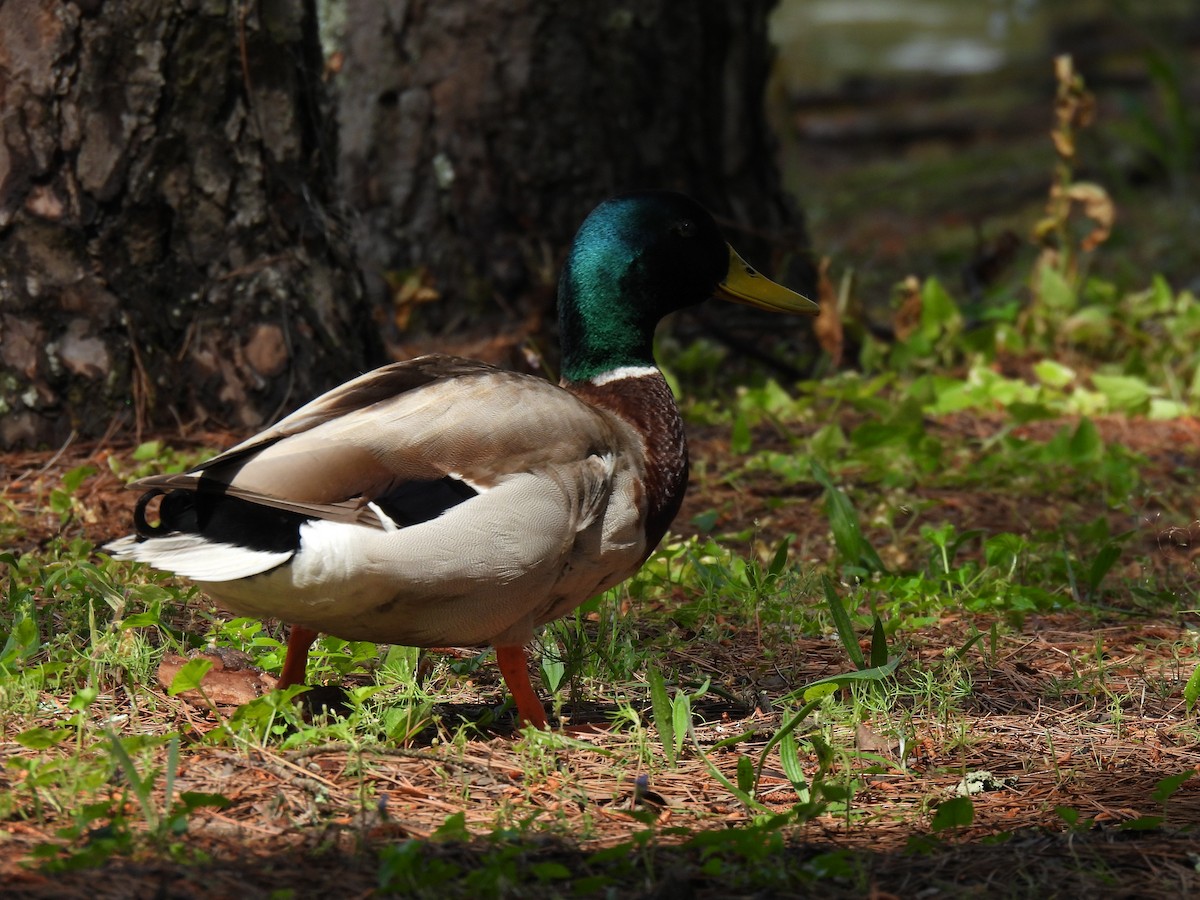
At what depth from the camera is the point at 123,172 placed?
167 inches

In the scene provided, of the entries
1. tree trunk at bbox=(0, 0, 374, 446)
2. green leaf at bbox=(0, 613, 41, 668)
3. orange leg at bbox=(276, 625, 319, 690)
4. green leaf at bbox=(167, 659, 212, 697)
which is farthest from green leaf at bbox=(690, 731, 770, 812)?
tree trunk at bbox=(0, 0, 374, 446)

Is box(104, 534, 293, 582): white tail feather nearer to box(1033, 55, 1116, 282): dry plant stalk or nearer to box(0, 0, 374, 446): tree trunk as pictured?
box(0, 0, 374, 446): tree trunk

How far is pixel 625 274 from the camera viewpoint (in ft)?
11.9

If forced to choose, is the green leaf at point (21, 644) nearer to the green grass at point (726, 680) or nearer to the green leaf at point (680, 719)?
the green grass at point (726, 680)

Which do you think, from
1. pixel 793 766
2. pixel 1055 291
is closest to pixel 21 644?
pixel 793 766

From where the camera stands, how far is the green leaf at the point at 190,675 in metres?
2.83

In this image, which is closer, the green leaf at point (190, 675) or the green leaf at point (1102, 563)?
the green leaf at point (190, 675)

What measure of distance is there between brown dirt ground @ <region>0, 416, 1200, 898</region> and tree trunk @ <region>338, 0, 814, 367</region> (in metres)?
2.72

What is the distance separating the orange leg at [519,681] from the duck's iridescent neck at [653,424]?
0.37 meters

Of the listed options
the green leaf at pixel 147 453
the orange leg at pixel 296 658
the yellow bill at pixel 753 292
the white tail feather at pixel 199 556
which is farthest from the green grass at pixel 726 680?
the yellow bill at pixel 753 292

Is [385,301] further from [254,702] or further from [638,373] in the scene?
[254,702]

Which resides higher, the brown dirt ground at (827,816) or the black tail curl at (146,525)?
the black tail curl at (146,525)

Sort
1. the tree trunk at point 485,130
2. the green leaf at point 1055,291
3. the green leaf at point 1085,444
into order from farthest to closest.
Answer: the green leaf at point 1055,291
the tree trunk at point 485,130
the green leaf at point 1085,444

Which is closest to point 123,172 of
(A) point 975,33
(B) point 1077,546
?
(B) point 1077,546
